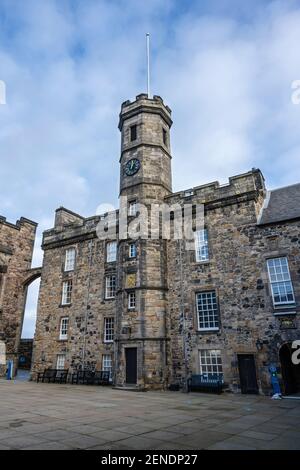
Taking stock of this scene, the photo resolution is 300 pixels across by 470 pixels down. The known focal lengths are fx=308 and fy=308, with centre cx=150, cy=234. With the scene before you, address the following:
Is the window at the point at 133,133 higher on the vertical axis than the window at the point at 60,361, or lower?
higher

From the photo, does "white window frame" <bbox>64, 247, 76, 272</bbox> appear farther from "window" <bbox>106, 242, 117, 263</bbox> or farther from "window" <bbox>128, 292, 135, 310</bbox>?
"window" <bbox>128, 292, 135, 310</bbox>

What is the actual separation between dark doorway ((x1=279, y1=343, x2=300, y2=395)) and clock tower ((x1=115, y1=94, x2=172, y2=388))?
227 inches

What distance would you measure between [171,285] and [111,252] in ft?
17.8

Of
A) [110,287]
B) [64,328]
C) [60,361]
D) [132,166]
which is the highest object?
[132,166]

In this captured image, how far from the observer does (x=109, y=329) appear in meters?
19.6

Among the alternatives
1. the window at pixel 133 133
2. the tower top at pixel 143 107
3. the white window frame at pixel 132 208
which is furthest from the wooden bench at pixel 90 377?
the tower top at pixel 143 107

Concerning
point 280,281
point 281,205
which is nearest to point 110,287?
point 280,281

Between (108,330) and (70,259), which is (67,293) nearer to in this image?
(70,259)

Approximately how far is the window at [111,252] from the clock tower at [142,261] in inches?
84.6

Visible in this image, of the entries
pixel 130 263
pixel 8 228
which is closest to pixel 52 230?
pixel 8 228

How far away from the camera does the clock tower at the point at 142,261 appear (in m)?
16.3

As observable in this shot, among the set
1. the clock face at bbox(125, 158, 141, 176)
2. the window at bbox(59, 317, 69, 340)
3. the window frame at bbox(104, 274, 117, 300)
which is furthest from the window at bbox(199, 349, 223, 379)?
the clock face at bbox(125, 158, 141, 176)

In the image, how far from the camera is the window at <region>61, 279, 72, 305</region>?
73.2 feet

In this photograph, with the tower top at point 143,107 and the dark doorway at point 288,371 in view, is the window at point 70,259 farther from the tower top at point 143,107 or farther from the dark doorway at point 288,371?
the dark doorway at point 288,371
